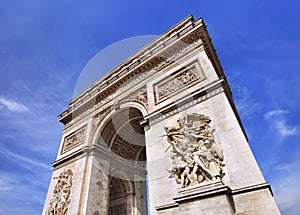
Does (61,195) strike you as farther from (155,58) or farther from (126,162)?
(155,58)

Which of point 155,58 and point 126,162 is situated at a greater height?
point 155,58

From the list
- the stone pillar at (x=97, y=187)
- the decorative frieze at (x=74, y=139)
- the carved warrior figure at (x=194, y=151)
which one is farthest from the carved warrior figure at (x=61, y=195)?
the carved warrior figure at (x=194, y=151)

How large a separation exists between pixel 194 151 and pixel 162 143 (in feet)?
4.93

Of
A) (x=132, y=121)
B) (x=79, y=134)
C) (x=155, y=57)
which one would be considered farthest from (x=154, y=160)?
(x=79, y=134)

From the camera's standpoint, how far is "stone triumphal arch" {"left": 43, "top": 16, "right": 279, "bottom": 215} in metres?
4.79

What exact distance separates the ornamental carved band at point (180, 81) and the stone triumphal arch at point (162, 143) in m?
0.05

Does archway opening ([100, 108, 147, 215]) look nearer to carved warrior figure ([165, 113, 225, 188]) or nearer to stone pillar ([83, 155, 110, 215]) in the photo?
stone pillar ([83, 155, 110, 215])

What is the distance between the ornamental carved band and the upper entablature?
0.91 m

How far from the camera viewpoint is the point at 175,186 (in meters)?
5.64

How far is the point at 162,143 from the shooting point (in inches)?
270

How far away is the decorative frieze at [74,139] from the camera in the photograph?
10.9m

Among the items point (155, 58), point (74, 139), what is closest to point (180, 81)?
point (155, 58)

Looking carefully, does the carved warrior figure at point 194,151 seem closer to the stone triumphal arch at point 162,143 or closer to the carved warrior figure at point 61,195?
the stone triumphal arch at point 162,143

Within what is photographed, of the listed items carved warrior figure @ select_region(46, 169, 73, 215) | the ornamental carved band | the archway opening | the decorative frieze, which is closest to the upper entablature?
the ornamental carved band
